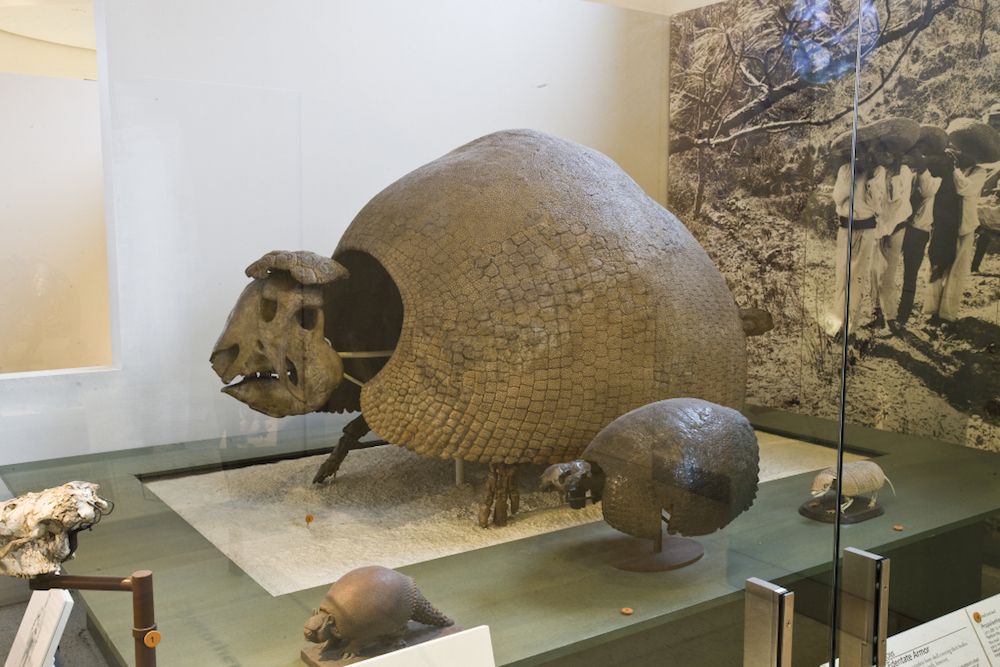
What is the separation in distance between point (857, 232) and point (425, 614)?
86cm

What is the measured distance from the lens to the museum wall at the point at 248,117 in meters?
1.31

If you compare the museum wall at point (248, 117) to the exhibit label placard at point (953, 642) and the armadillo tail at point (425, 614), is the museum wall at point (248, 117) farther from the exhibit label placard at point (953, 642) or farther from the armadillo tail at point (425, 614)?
the exhibit label placard at point (953, 642)

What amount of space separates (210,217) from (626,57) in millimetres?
734

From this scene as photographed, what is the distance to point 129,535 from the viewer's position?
1.45 metres

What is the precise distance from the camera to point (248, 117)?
1.40m

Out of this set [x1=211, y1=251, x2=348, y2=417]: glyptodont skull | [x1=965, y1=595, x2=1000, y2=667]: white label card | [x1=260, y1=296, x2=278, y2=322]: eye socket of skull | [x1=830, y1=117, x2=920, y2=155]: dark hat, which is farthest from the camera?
[x1=260, y1=296, x2=278, y2=322]: eye socket of skull

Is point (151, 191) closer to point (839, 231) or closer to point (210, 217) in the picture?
point (210, 217)

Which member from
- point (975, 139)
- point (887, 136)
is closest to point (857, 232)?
point (887, 136)

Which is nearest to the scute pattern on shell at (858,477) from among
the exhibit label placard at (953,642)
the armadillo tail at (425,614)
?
the exhibit label placard at (953,642)

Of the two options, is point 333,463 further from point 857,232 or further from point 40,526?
point 857,232

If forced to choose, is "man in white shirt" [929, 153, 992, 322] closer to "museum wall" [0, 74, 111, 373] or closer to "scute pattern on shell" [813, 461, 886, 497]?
"scute pattern on shell" [813, 461, 886, 497]

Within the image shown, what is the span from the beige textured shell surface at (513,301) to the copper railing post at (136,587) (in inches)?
35.5

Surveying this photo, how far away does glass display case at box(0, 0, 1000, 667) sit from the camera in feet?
3.68

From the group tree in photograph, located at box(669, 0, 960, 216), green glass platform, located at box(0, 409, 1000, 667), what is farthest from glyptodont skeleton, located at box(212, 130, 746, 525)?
tree in photograph, located at box(669, 0, 960, 216)
